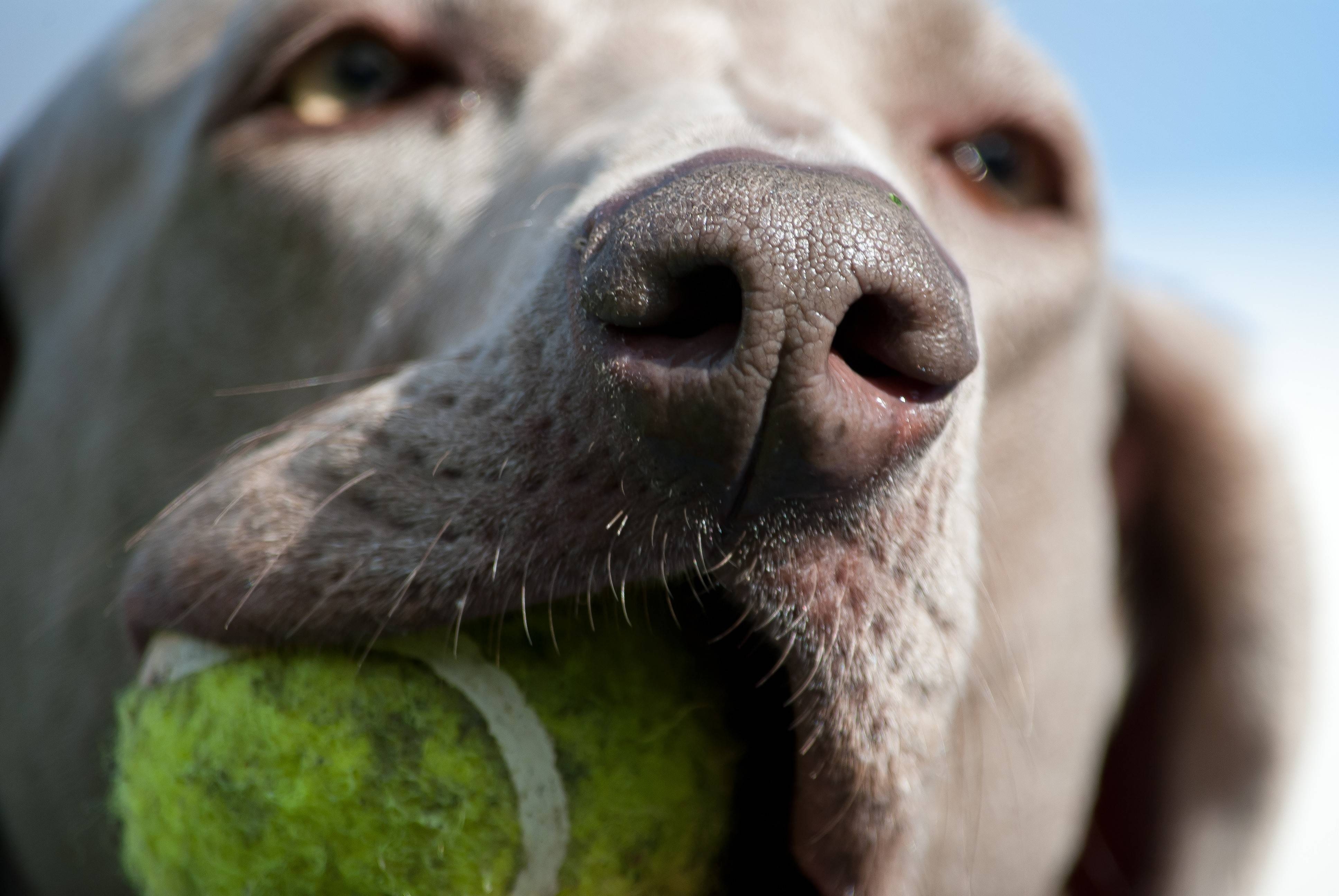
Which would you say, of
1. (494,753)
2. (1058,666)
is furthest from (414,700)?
(1058,666)

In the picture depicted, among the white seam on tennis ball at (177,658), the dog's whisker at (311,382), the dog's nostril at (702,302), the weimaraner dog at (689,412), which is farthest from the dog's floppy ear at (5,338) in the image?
the dog's nostril at (702,302)

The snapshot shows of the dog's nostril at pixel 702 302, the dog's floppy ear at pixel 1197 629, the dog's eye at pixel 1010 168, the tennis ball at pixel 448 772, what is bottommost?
the dog's floppy ear at pixel 1197 629

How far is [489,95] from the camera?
2113 mm

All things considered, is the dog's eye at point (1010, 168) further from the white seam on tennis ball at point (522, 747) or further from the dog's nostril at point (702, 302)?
the white seam on tennis ball at point (522, 747)

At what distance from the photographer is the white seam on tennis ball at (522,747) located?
4.33 feet

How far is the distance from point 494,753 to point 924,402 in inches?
22.9

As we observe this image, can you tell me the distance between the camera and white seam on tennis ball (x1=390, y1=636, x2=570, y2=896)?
1317mm

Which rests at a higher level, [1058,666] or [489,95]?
[489,95]

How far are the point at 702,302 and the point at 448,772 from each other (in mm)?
553

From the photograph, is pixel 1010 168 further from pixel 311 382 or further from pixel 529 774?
pixel 529 774

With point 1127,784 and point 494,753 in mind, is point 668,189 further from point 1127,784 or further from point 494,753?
point 1127,784

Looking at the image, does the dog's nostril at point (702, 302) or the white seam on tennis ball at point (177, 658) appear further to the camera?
the white seam on tennis ball at point (177, 658)

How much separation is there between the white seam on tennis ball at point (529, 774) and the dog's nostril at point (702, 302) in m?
0.43

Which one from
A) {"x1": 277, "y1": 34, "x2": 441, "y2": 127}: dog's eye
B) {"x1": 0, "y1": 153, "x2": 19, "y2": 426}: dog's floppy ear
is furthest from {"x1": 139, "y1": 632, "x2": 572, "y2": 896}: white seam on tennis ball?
{"x1": 0, "y1": 153, "x2": 19, "y2": 426}: dog's floppy ear
